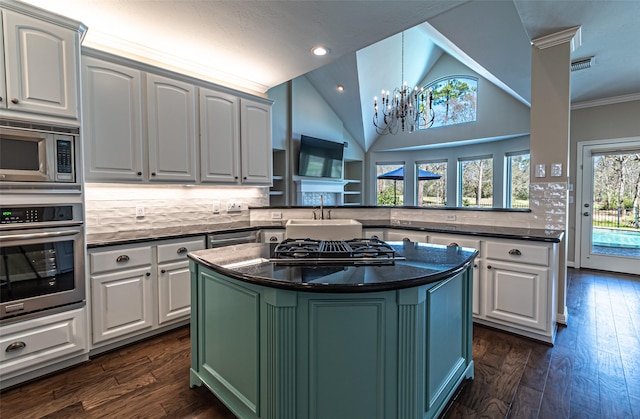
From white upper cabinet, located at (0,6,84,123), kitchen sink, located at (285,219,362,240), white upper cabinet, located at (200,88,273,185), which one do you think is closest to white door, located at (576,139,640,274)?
kitchen sink, located at (285,219,362,240)

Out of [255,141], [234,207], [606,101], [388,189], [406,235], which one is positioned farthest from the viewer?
[388,189]

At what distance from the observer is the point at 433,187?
24.7 feet

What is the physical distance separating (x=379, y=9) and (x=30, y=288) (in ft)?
10.1

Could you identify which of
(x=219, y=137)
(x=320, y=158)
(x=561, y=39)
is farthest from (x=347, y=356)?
(x=320, y=158)

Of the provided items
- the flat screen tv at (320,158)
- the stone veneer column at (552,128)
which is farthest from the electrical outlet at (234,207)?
the stone veneer column at (552,128)

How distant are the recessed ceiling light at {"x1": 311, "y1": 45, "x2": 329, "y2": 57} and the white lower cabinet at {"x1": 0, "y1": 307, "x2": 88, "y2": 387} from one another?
2884mm

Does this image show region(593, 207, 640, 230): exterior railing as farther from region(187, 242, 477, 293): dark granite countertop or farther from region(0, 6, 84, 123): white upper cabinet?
region(0, 6, 84, 123): white upper cabinet

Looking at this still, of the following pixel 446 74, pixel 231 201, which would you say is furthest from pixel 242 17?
pixel 446 74

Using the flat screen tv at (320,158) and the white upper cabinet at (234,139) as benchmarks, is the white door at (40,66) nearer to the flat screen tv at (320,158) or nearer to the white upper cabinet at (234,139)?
the white upper cabinet at (234,139)

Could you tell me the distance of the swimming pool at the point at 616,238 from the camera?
4551mm

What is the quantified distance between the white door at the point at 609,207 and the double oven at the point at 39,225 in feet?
20.9

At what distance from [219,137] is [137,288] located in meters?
1.69

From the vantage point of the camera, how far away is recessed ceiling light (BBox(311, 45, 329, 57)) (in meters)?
2.96

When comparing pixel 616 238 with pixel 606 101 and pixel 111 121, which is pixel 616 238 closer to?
pixel 606 101
